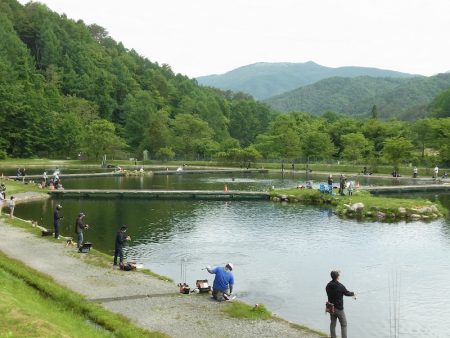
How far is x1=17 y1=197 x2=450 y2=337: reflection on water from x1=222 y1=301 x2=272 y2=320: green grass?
5.43 ft

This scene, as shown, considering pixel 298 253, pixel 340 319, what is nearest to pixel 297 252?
pixel 298 253

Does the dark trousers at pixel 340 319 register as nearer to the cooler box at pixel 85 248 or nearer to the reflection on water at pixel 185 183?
the cooler box at pixel 85 248

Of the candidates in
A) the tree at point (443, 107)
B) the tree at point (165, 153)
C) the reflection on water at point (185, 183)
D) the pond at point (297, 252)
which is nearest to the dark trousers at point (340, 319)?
the pond at point (297, 252)

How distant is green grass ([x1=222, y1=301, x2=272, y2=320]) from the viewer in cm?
1845

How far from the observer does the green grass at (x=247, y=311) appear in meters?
18.5

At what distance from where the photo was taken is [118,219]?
41.8m

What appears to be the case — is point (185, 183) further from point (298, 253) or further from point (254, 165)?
point (298, 253)

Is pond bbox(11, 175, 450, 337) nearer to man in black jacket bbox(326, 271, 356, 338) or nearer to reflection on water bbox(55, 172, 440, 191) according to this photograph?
man in black jacket bbox(326, 271, 356, 338)

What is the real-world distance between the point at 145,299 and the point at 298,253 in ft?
40.6

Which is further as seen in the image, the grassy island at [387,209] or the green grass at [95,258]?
the grassy island at [387,209]

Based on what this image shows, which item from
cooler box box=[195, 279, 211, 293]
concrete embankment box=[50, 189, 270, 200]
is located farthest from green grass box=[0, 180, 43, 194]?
cooler box box=[195, 279, 211, 293]

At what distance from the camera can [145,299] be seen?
795 inches

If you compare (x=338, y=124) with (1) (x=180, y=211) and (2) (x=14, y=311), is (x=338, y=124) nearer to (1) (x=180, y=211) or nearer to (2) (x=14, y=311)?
(1) (x=180, y=211)

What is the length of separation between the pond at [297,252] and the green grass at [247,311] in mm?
1570
